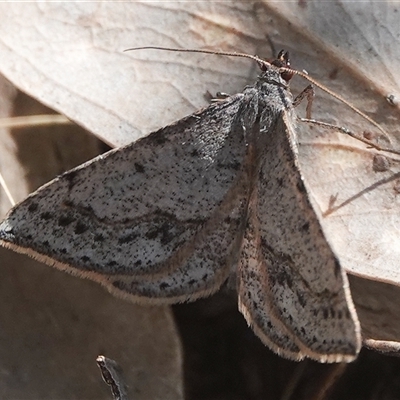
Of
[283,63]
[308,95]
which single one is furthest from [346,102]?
[283,63]

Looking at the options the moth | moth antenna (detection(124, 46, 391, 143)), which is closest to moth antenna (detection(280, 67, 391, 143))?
moth antenna (detection(124, 46, 391, 143))

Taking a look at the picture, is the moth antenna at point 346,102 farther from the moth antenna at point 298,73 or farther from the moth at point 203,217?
the moth at point 203,217

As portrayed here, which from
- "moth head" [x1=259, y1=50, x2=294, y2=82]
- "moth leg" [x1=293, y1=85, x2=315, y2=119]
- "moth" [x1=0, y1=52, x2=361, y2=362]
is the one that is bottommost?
"moth" [x1=0, y1=52, x2=361, y2=362]

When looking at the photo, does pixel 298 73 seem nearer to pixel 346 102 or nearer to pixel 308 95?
pixel 308 95

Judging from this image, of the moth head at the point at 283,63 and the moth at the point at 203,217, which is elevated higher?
the moth head at the point at 283,63

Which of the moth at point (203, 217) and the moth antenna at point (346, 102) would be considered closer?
the moth at point (203, 217)

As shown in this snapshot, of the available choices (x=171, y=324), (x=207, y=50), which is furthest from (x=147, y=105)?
(x=171, y=324)

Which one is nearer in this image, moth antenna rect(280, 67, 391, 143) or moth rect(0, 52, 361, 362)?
moth rect(0, 52, 361, 362)

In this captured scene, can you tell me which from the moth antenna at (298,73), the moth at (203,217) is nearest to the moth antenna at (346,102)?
the moth antenna at (298,73)

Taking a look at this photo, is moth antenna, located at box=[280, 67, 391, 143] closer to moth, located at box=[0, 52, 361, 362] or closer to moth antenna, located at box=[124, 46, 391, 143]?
moth antenna, located at box=[124, 46, 391, 143]
